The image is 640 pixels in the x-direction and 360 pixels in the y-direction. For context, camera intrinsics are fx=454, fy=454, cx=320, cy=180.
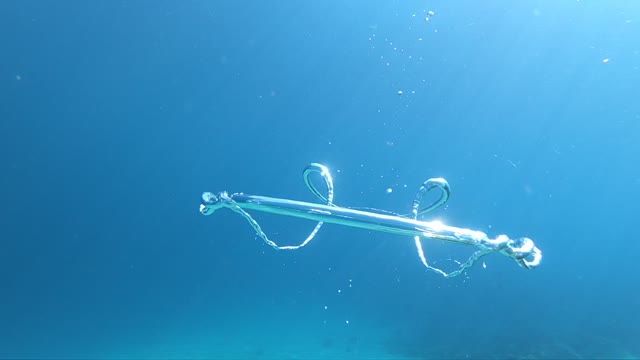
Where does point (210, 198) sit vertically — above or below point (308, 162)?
below

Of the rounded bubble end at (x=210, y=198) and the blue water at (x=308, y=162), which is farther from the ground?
the blue water at (x=308, y=162)

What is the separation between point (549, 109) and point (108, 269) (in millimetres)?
8446

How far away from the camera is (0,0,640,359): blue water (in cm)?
644

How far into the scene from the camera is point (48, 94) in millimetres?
6820

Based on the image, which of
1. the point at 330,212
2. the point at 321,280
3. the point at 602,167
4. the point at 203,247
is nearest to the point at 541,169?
the point at 602,167

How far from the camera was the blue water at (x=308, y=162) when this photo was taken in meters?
6.44

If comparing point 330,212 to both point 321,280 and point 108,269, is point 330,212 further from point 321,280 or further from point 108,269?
point 108,269

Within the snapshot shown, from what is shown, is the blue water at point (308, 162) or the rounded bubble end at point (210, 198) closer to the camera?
the rounded bubble end at point (210, 198)

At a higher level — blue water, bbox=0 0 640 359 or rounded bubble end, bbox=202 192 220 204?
blue water, bbox=0 0 640 359

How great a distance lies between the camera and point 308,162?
289 inches

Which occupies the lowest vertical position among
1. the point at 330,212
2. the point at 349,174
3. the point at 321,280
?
the point at 330,212

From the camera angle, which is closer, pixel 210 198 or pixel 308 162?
pixel 210 198

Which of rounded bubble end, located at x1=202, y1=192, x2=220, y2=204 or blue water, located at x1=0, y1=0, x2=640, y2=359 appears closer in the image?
rounded bubble end, located at x1=202, y1=192, x2=220, y2=204

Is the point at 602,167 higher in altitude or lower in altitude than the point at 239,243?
higher
